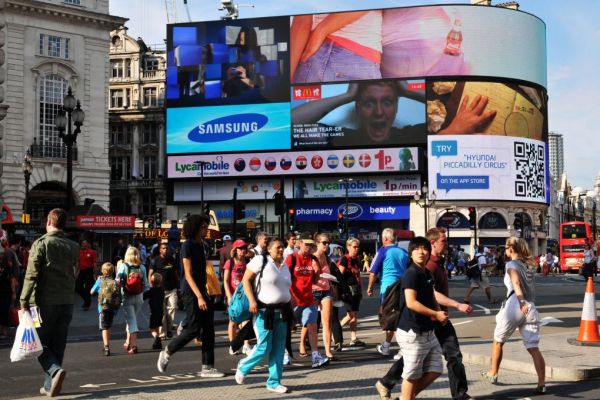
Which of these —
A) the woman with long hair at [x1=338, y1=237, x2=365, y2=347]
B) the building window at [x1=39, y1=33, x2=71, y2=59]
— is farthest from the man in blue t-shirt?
the building window at [x1=39, y1=33, x2=71, y2=59]

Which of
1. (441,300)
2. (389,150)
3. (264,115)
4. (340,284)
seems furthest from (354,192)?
(441,300)

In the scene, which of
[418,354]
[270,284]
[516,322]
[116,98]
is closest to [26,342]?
[270,284]

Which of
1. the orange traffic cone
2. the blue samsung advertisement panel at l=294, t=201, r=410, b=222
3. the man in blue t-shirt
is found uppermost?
the blue samsung advertisement panel at l=294, t=201, r=410, b=222

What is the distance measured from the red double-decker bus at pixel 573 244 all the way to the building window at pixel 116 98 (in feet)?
164

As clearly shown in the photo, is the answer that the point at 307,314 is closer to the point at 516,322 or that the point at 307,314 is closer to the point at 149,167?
the point at 516,322

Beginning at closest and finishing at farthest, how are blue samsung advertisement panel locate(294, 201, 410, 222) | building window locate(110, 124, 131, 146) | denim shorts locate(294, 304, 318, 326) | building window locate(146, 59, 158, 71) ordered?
denim shorts locate(294, 304, 318, 326), blue samsung advertisement panel locate(294, 201, 410, 222), building window locate(110, 124, 131, 146), building window locate(146, 59, 158, 71)

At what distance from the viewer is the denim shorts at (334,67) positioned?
75.6 meters

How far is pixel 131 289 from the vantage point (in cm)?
1357

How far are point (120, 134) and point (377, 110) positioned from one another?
30.1 metres

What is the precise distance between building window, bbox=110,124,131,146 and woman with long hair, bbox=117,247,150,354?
254 feet

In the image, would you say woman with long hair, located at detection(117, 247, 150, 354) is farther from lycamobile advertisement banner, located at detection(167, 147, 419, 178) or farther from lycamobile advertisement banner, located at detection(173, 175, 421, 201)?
lycamobile advertisement banner, located at detection(173, 175, 421, 201)

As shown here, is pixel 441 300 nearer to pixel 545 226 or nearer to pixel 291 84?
pixel 291 84

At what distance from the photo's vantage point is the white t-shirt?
954 centimetres

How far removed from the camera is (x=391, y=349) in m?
13.4
